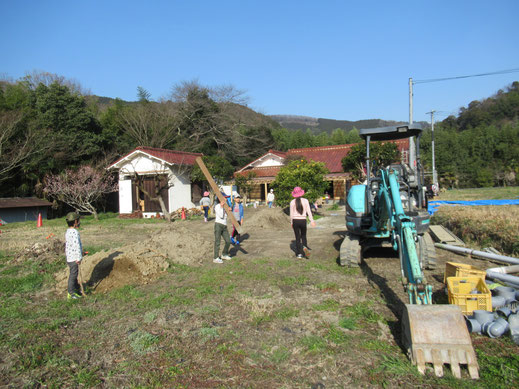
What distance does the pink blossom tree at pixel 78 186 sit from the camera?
2112 cm

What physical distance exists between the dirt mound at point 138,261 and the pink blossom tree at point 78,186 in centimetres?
1360

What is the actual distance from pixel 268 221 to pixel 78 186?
12.3m

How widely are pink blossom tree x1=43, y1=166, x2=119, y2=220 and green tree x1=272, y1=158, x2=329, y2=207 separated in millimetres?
10892

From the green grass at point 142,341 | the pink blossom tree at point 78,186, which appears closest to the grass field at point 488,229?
the green grass at point 142,341

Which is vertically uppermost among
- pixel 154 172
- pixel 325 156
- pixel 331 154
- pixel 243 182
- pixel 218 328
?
pixel 331 154

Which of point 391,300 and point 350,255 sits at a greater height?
point 350,255

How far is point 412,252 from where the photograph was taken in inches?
166

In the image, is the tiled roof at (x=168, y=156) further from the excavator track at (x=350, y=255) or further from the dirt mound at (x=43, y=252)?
the excavator track at (x=350, y=255)

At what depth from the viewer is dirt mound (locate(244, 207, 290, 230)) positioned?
1514 centimetres

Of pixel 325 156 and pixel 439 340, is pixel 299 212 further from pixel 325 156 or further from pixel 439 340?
pixel 325 156

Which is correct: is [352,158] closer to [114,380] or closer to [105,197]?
[105,197]

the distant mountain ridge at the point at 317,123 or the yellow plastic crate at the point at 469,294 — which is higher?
the distant mountain ridge at the point at 317,123

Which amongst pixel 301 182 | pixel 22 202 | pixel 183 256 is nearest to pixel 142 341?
pixel 183 256

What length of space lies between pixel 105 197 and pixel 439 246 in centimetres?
2370
